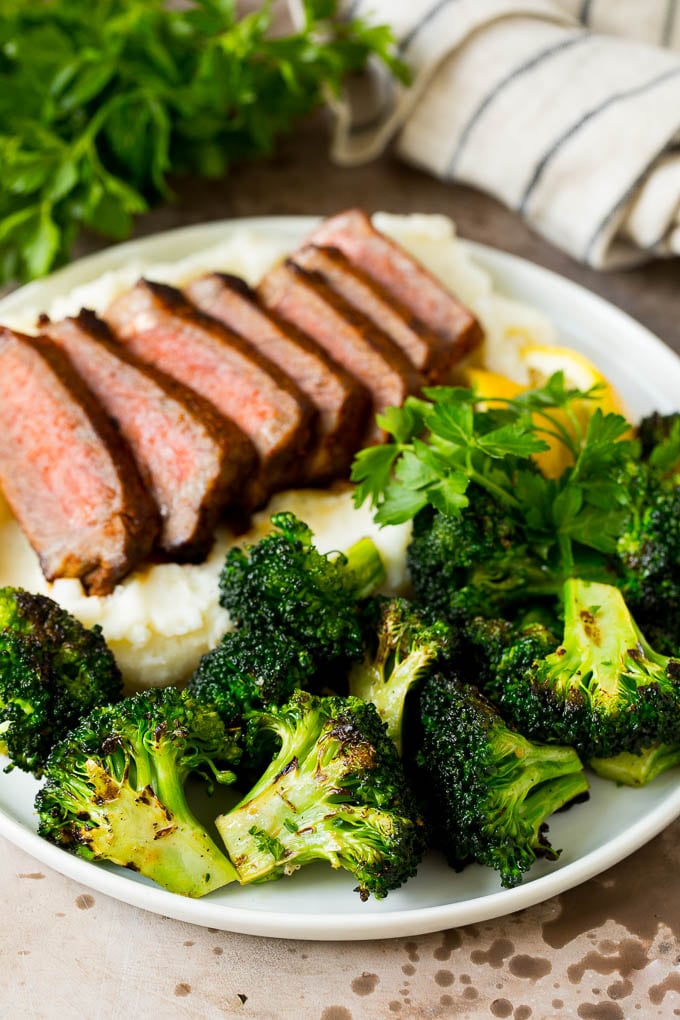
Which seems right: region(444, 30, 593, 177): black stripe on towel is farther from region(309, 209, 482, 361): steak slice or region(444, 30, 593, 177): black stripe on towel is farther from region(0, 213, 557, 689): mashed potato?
region(309, 209, 482, 361): steak slice

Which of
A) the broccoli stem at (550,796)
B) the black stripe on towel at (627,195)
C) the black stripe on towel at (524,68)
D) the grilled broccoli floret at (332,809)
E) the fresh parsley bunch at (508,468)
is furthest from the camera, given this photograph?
the black stripe on towel at (524,68)

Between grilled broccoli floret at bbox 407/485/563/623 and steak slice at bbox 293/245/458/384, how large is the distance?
0.95 m

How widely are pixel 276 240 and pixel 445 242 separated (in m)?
0.91

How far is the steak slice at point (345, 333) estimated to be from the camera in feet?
14.4

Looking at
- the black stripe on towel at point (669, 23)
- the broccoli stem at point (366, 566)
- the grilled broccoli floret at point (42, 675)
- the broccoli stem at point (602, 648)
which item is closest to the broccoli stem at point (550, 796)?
the broccoli stem at point (602, 648)

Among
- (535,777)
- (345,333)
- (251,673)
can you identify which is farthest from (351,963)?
(345,333)

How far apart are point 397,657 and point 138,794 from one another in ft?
3.15

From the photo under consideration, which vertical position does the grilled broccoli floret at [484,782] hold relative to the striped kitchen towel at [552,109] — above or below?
below

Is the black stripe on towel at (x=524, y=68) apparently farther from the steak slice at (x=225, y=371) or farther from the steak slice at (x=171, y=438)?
the steak slice at (x=171, y=438)

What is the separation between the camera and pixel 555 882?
3.12m

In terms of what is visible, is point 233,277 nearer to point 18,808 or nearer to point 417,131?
point 417,131

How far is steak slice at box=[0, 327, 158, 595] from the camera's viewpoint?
3.84 metres

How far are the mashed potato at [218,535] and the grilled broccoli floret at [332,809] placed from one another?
0.75 m

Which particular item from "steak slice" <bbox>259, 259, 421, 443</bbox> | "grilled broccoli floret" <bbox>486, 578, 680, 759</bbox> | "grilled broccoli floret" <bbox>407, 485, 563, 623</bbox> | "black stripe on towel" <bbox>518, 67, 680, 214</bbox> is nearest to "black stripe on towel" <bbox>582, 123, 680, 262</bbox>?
"black stripe on towel" <bbox>518, 67, 680, 214</bbox>
